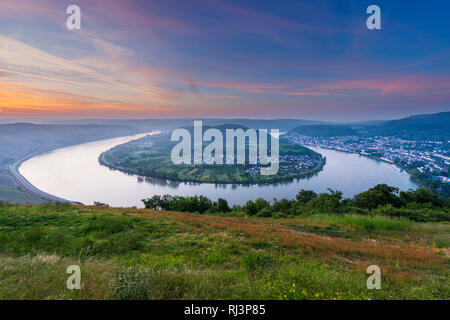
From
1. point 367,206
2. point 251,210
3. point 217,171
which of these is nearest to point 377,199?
point 367,206

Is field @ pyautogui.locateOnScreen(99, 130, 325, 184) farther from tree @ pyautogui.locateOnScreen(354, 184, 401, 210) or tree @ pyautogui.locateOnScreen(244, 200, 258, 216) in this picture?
tree @ pyautogui.locateOnScreen(354, 184, 401, 210)

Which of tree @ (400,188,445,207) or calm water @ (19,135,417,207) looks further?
calm water @ (19,135,417,207)

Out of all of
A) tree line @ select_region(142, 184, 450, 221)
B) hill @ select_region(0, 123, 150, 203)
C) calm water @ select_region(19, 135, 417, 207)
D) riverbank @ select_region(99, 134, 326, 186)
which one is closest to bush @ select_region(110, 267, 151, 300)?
tree line @ select_region(142, 184, 450, 221)

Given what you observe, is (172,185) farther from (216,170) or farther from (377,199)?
(377,199)

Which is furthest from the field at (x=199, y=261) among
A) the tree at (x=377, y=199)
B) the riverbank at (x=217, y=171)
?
the riverbank at (x=217, y=171)

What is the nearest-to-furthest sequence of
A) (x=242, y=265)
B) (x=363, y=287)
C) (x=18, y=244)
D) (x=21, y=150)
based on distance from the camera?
(x=363, y=287) → (x=242, y=265) → (x=18, y=244) → (x=21, y=150)
